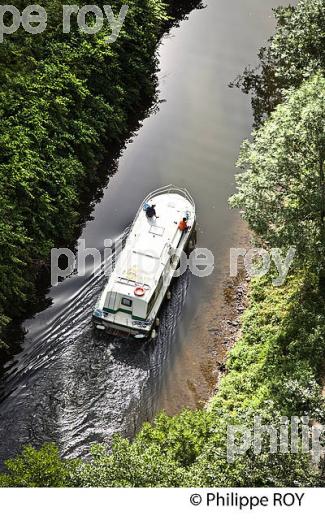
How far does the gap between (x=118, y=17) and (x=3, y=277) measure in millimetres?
18654

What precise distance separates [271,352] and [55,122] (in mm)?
15361

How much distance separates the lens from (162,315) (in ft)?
102

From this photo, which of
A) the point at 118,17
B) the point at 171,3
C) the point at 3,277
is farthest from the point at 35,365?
the point at 171,3

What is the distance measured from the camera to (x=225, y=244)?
112 ft

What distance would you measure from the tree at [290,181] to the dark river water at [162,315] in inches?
294

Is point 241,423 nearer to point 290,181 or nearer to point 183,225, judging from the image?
point 290,181

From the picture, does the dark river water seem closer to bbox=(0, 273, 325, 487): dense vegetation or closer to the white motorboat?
the white motorboat

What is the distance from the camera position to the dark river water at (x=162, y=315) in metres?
27.5

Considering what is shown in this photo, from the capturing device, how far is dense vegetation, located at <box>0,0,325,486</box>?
20.2 meters

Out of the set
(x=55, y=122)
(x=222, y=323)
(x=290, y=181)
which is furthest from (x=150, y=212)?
(x=290, y=181)

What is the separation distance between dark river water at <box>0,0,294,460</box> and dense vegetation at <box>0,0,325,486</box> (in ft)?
6.87

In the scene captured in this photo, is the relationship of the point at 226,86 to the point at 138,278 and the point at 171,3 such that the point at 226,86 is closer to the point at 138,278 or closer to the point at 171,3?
the point at 171,3

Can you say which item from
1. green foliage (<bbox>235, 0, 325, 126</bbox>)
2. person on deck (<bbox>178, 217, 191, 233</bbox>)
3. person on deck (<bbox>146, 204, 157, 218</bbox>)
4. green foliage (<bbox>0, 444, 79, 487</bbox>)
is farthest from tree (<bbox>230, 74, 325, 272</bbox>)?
green foliage (<bbox>0, 444, 79, 487</bbox>)

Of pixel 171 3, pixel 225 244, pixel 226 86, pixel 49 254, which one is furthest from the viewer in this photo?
pixel 171 3
